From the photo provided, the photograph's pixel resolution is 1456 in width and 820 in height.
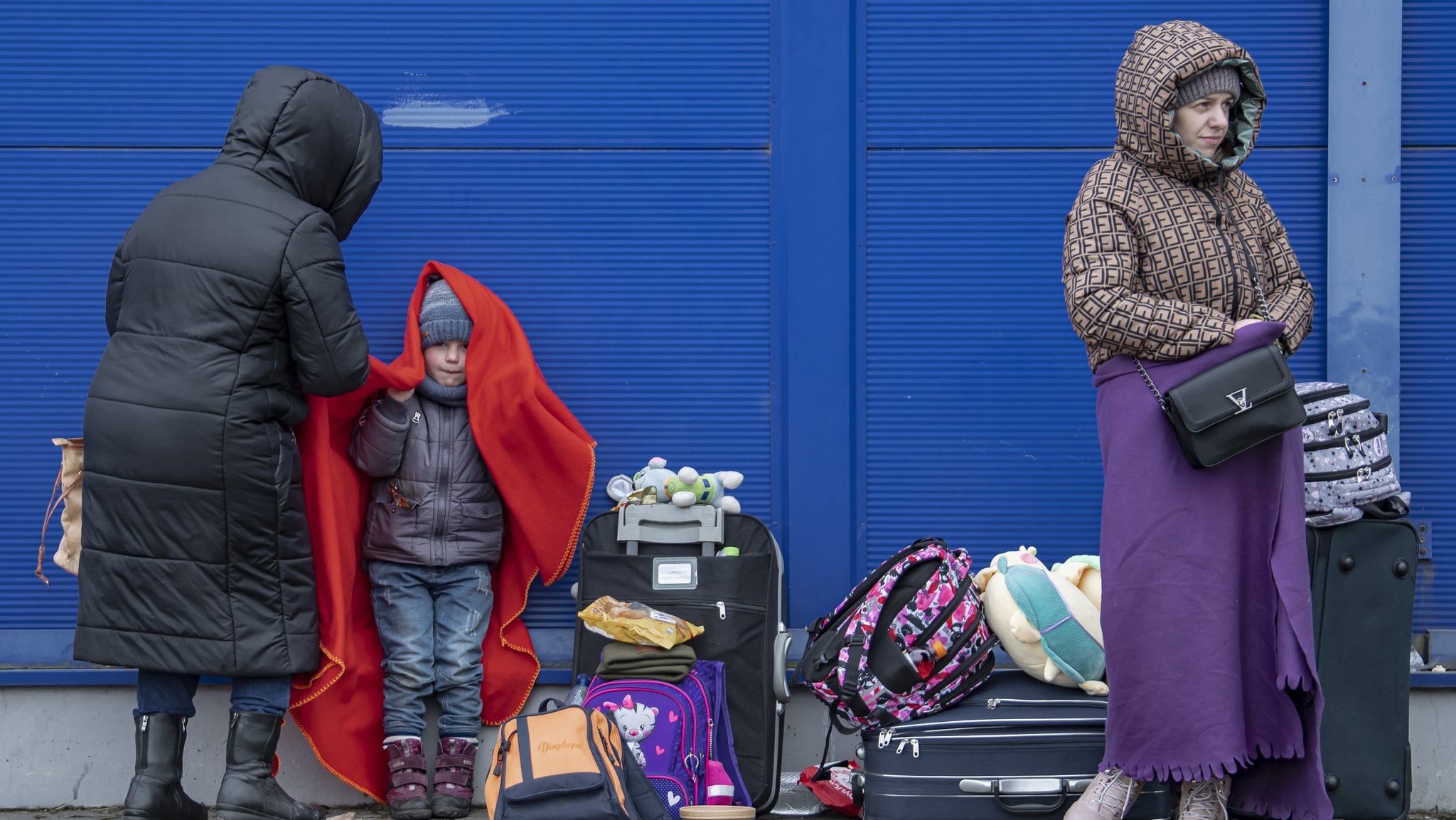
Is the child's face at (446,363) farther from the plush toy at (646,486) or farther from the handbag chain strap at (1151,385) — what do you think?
the handbag chain strap at (1151,385)

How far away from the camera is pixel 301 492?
133 inches

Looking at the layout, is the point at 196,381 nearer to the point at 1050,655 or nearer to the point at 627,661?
the point at 627,661

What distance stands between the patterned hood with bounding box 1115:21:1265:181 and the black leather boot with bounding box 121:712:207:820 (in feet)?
9.62

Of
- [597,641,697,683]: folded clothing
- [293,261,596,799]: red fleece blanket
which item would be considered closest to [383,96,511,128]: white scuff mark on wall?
[293,261,596,799]: red fleece blanket

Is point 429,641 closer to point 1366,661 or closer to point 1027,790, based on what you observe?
point 1027,790

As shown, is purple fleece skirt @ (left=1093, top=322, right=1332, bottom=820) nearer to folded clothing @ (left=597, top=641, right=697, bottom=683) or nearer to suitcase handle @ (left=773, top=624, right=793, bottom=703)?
suitcase handle @ (left=773, top=624, right=793, bottom=703)

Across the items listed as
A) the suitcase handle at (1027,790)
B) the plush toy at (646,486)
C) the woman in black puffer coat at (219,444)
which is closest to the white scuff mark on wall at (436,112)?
the woman in black puffer coat at (219,444)

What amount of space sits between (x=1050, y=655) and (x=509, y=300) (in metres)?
2.08

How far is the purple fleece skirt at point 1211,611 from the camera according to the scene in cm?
281

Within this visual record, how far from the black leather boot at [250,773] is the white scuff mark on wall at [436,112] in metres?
1.97

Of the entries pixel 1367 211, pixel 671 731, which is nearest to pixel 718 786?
pixel 671 731

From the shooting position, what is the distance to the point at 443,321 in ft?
12.4

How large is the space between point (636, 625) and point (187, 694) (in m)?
1.23

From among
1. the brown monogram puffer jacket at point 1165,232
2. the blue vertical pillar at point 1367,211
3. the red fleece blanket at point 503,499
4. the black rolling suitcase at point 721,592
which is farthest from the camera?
the blue vertical pillar at point 1367,211
